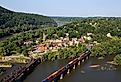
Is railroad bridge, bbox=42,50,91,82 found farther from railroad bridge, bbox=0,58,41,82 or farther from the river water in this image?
railroad bridge, bbox=0,58,41,82

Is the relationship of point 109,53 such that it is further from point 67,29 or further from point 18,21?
point 18,21

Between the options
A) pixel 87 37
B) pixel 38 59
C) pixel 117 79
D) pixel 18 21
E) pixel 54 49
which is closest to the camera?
pixel 117 79

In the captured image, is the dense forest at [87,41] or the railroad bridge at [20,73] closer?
the railroad bridge at [20,73]

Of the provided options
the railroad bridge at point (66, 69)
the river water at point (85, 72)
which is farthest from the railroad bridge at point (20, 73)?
the railroad bridge at point (66, 69)

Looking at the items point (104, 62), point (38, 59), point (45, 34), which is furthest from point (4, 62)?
point (45, 34)

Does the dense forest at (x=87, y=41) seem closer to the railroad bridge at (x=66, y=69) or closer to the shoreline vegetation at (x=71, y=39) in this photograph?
the shoreline vegetation at (x=71, y=39)

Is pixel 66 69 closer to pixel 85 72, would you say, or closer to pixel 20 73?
pixel 85 72
